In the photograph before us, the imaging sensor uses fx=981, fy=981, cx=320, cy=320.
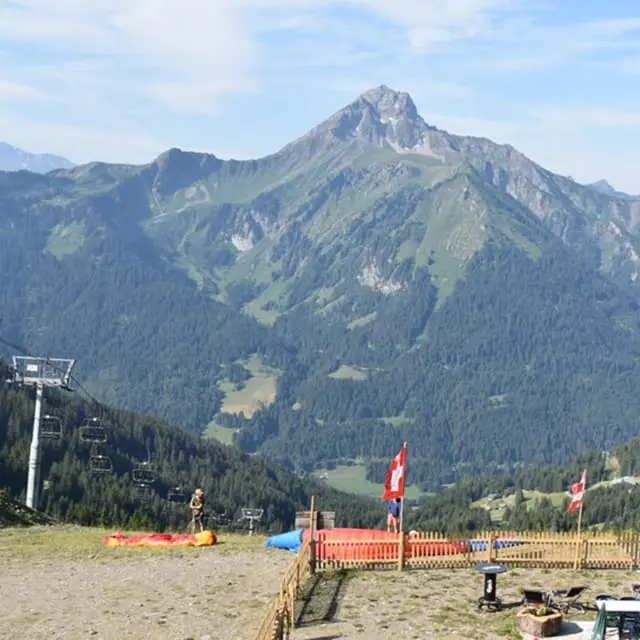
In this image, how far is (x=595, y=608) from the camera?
3450 cm

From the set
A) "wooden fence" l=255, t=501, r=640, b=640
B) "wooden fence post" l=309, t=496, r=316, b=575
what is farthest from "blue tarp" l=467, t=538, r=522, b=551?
"wooden fence post" l=309, t=496, r=316, b=575

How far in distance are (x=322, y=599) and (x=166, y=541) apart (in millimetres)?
13681

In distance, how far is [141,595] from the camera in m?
36.9

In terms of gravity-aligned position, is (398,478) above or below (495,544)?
above

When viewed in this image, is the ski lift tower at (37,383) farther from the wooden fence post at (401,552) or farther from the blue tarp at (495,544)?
the blue tarp at (495,544)

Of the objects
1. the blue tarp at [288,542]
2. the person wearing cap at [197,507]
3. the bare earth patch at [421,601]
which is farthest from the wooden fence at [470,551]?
the person wearing cap at [197,507]

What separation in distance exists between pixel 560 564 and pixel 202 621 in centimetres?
1670

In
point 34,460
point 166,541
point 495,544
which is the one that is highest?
point 34,460

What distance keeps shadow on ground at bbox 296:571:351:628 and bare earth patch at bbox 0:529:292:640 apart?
4.59ft

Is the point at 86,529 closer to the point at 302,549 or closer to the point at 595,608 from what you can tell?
the point at 302,549

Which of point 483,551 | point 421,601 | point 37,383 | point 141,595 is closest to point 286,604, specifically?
point 421,601

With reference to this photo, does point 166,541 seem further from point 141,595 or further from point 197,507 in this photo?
point 141,595

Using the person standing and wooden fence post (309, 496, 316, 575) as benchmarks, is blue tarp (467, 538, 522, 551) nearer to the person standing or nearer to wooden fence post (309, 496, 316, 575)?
the person standing

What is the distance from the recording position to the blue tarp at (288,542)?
148 ft
